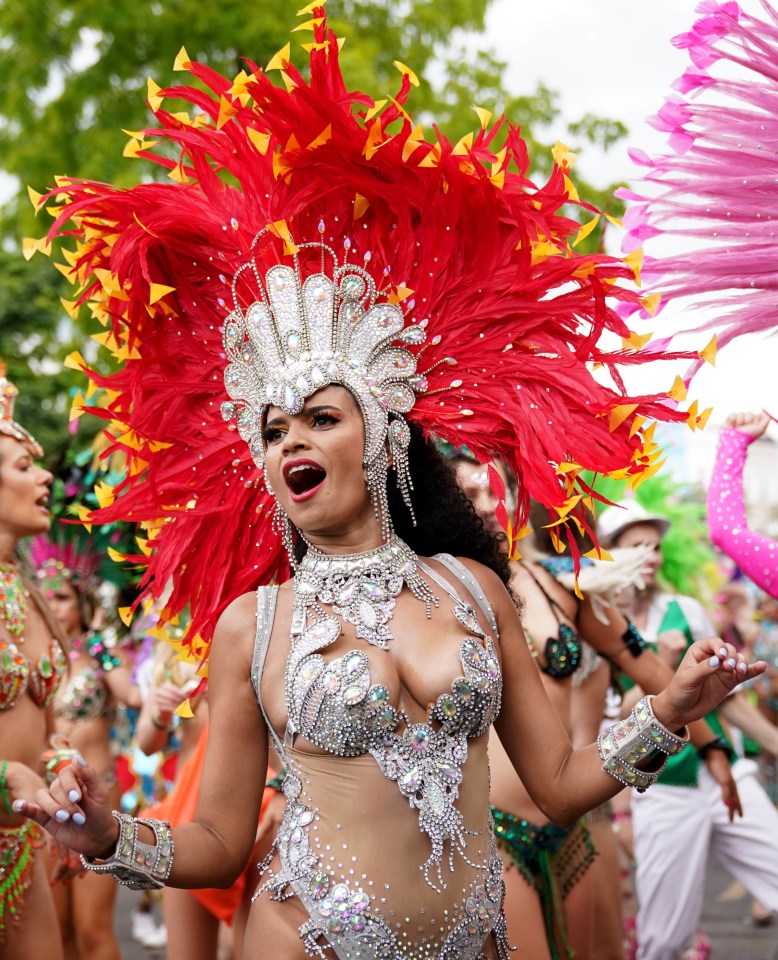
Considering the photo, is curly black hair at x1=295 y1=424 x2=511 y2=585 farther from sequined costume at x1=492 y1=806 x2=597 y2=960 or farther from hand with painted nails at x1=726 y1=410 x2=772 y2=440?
sequined costume at x1=492 y1=806 x2=597 y2=960

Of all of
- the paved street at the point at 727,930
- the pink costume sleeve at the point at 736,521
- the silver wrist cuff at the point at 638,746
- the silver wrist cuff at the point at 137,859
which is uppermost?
the pink costume sleeve at the point at 736,521

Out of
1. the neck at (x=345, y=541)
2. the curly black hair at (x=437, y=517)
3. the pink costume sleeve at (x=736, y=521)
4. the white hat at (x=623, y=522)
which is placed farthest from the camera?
the white hat at (x=623, y=522)

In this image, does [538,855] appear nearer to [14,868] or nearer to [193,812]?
[193,812]

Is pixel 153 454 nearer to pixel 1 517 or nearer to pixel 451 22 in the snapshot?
pixel 1 517

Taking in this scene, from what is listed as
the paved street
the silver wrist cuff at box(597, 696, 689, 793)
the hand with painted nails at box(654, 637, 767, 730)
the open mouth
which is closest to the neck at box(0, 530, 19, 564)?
the open mouth

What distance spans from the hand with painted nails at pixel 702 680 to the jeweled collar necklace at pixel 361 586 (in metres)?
0.56

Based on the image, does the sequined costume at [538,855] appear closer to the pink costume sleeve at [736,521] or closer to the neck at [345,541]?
the pink costume sleeve at [736,521]

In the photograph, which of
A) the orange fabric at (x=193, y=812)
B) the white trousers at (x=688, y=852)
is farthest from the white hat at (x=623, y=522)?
the orange fabric at (x=193, y=812)

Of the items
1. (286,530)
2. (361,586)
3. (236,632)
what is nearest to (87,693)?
(286,530)

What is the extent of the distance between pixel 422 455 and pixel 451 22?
11.0m

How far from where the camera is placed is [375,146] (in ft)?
10.2

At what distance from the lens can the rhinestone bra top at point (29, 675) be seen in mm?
4211

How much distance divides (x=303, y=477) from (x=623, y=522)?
12.3ft

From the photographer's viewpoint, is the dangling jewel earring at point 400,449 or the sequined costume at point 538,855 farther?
the sequined costume at point 538,855
